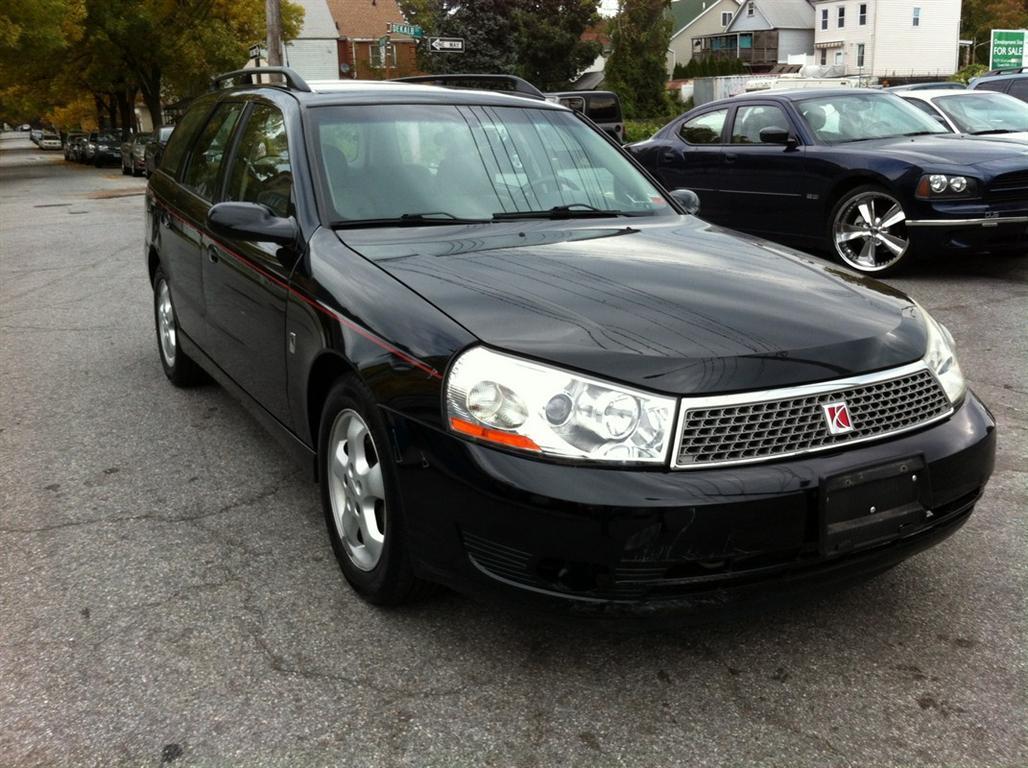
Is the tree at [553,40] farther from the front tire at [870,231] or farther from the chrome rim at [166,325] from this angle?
the chrome rim at [166,325]

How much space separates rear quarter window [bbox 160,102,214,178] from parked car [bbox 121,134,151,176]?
94.4 ft

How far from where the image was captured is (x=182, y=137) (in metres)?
5.68

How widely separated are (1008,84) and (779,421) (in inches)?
585

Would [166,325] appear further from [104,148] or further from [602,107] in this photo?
[104,148]

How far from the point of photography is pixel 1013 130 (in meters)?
10.8

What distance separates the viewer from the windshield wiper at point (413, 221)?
360cm

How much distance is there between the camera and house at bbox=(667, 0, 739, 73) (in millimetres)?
88375

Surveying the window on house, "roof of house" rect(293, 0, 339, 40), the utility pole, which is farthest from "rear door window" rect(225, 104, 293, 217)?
"roof of house" rect(293, 0, 339, 40)

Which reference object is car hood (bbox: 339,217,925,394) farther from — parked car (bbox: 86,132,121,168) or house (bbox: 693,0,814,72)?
house (bbox: 693,0,814,72)

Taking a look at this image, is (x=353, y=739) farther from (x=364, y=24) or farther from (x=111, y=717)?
(x=364, y=24)

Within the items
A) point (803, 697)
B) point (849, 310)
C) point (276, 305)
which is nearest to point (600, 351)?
point (849, 310)

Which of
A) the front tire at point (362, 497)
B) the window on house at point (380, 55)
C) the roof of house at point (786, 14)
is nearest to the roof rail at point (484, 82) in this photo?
the front tire at point (362, 497)

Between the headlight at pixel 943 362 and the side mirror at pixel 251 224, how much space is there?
2.07 meters

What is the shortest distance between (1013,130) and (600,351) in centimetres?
993
